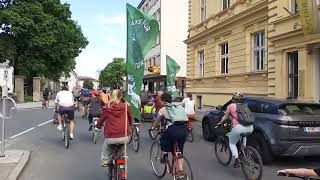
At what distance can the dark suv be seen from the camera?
10.8 meters

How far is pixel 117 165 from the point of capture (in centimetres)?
795

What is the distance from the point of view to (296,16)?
19.2 metres

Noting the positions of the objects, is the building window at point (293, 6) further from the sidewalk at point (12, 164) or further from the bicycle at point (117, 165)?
the bicycle at point (117, 165)

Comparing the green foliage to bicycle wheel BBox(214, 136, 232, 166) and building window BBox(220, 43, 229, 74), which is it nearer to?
building window BBox(220, 43, 229, 74)

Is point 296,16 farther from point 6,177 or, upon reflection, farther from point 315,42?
point 6,177

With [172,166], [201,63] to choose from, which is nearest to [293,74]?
[172,166]

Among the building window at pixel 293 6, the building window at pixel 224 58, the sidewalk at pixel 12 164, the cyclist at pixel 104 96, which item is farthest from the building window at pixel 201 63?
the sidewalk at pixel 12 164

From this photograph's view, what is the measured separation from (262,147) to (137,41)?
13.6 feet

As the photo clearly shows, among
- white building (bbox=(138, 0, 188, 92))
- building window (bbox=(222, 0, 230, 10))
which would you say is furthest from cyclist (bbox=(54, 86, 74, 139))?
white building (bbox=(138, 0, 188, 92))

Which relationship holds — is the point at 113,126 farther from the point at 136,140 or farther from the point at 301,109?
the point at 136,140

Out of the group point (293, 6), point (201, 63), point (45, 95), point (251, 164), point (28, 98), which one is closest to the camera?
point (251, 164)

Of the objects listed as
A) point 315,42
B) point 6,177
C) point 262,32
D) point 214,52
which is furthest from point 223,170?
point 214,52

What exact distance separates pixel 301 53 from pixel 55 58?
40.8m

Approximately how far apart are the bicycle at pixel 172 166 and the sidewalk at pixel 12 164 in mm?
2572
